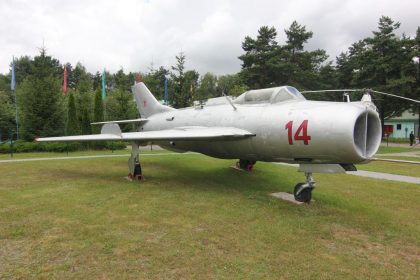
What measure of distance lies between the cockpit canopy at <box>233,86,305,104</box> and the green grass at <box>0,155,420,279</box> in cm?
249

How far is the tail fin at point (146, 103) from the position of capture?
44.5ft

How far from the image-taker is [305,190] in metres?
7.16

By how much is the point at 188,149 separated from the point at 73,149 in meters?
14.0

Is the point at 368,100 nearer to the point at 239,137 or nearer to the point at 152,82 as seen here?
the point at 239,137

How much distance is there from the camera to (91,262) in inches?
160

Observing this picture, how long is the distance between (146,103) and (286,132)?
28.3 feet

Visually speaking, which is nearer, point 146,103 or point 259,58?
point 146,103

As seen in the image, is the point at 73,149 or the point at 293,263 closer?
the point at 293,263

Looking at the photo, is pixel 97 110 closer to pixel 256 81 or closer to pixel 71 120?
pixel 71 120

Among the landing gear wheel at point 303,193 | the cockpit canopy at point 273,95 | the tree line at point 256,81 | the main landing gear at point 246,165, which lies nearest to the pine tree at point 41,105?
the tree line at point 256,81

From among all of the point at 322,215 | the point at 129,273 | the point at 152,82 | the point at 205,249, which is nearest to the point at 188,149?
the point at 322,215

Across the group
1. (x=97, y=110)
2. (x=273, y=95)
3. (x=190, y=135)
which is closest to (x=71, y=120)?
(x=97, y=110)

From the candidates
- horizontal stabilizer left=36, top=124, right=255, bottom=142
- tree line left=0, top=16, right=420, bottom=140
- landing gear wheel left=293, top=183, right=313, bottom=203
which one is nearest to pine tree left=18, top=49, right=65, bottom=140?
tree line left=0, top=16, right=420, bottom=140

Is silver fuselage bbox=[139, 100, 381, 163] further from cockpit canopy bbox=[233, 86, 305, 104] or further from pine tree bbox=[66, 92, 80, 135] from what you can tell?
pine tree bbox=[66, 92, 80, 135]
